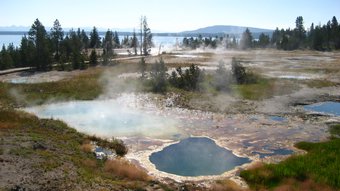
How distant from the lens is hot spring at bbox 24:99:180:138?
31.6 m

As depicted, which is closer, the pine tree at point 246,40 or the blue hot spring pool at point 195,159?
the blue hot spring pool at point 195,159

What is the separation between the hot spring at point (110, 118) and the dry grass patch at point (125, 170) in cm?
713

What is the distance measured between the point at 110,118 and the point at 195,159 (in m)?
13.4

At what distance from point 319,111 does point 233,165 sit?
19.2 m

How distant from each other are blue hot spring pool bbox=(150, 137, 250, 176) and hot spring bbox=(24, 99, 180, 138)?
3.49 meters

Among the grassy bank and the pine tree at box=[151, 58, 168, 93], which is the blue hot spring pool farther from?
the pine tree at box=[151, 58, 168, 93]

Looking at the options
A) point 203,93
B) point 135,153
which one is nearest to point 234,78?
point 203,93

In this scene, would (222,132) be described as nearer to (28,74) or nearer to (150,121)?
(150,121)

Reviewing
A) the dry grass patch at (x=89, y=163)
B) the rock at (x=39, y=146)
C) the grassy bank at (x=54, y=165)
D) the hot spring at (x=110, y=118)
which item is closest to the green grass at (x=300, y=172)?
the grassy bank at (x=54, y=165)

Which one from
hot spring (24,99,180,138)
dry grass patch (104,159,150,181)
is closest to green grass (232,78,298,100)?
hot spring (24,99,180,138)

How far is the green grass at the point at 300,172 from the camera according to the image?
20.8m

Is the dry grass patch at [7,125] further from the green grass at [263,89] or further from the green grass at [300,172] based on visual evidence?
the green grass at [263,89]

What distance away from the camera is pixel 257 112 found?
39125mm

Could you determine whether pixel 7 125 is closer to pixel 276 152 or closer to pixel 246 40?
pixel 276 152
